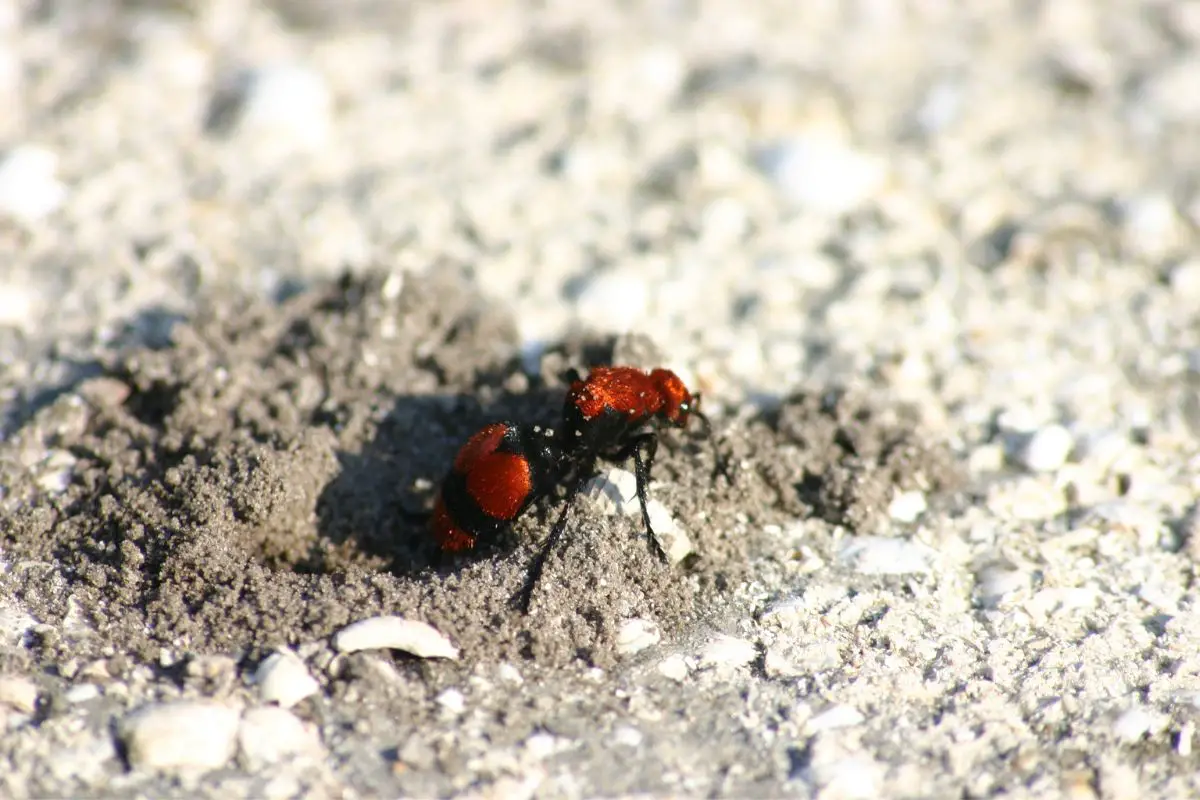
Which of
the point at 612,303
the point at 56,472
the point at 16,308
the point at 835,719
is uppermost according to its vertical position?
the point at 16,308

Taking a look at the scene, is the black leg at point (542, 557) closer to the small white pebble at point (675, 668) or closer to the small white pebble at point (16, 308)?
the small white pebble at point (675, 668)

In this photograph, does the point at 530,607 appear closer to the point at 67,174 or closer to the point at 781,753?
the point at 781,753

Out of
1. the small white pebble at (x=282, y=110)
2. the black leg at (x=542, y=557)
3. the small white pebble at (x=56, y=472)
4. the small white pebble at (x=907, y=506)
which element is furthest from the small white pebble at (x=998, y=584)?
the small white pebble at (x=282, y=110)

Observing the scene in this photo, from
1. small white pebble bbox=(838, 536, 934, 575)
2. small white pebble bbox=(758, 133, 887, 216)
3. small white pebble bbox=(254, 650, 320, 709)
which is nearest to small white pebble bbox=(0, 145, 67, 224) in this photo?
small white pebble bbox=(254, 650, 320, 709)

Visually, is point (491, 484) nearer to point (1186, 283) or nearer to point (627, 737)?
point (627, 737)

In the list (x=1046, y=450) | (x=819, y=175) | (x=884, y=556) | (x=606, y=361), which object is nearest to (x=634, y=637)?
(x=884, y=556)

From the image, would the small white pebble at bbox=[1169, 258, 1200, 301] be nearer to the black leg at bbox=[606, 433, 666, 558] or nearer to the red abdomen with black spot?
the black leg at bbox=[606, 433, 666, 558]
